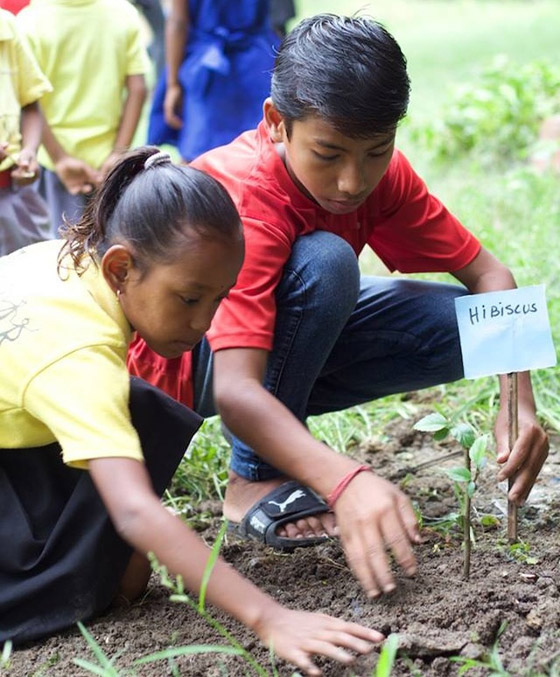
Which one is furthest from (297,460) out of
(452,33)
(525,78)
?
(452,33)

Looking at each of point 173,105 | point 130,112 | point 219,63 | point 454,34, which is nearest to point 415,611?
point 130,112

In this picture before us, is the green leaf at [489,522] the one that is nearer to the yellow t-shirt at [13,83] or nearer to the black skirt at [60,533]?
the black skirt at [60,533]

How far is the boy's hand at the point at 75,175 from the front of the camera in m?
3.48

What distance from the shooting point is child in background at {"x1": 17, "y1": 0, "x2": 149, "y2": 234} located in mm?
3496

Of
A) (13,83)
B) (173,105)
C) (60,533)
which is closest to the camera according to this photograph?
(60,533)

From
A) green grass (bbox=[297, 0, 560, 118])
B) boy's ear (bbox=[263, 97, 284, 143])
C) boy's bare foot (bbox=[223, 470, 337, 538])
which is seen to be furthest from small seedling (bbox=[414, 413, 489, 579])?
green grass (bbox=[297, 0, 560, 118])

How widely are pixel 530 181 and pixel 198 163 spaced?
105 inches

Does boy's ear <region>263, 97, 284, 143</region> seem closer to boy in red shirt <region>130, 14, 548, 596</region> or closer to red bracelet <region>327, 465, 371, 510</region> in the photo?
boy in red shirt <region>130, 14, 548, 596</region>

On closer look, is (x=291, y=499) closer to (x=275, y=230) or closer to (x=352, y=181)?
(x=275, y=230)

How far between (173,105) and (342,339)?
2.05 metres

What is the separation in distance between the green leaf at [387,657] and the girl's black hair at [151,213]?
691 mm

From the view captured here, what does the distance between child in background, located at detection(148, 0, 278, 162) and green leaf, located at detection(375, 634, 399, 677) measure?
2697mm

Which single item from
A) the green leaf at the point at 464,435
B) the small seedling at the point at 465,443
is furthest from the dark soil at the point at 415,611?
the green leaf at the point at 464,435

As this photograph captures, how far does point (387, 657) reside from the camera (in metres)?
1.50
